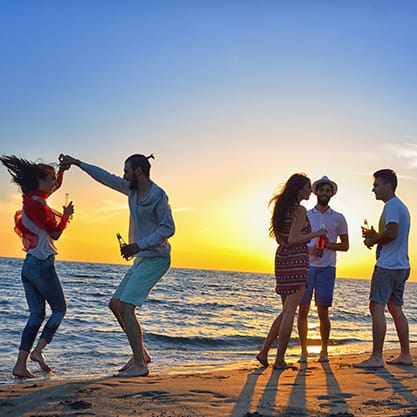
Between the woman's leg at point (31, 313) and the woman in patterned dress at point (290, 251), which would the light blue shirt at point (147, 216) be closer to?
the woman's leg at point (31, 313)

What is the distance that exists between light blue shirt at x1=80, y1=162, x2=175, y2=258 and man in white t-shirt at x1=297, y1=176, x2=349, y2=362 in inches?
87.4

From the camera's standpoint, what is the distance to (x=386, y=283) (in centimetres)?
620

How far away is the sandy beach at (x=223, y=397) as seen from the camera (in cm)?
373

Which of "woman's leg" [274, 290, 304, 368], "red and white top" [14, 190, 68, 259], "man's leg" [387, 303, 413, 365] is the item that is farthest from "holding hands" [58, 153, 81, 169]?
"man's leg" [387, 303, 413, 365]

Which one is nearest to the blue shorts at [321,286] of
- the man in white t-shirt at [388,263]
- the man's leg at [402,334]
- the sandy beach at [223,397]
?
the man in white t-shirt at [388,263]

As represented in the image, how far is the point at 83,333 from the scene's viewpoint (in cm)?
1078

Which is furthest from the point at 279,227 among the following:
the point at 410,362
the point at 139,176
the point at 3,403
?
the point at 3,403

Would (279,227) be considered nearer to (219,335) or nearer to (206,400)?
(206,400)

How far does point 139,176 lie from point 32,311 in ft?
5.71

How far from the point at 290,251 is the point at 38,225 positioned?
2.57 metres

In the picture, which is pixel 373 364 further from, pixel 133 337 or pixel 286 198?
pixel 133 337

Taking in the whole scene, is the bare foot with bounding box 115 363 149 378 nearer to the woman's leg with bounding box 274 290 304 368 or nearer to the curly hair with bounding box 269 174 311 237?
the woman's leg with bounding box 274 290 304 368

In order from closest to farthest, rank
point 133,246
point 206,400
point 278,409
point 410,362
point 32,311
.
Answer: point 278,409 < point 206,400 < point 133,246 < point 32,311 < point 410,362

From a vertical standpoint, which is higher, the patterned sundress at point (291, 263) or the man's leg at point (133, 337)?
the patterned sundress at point (291, 263)
